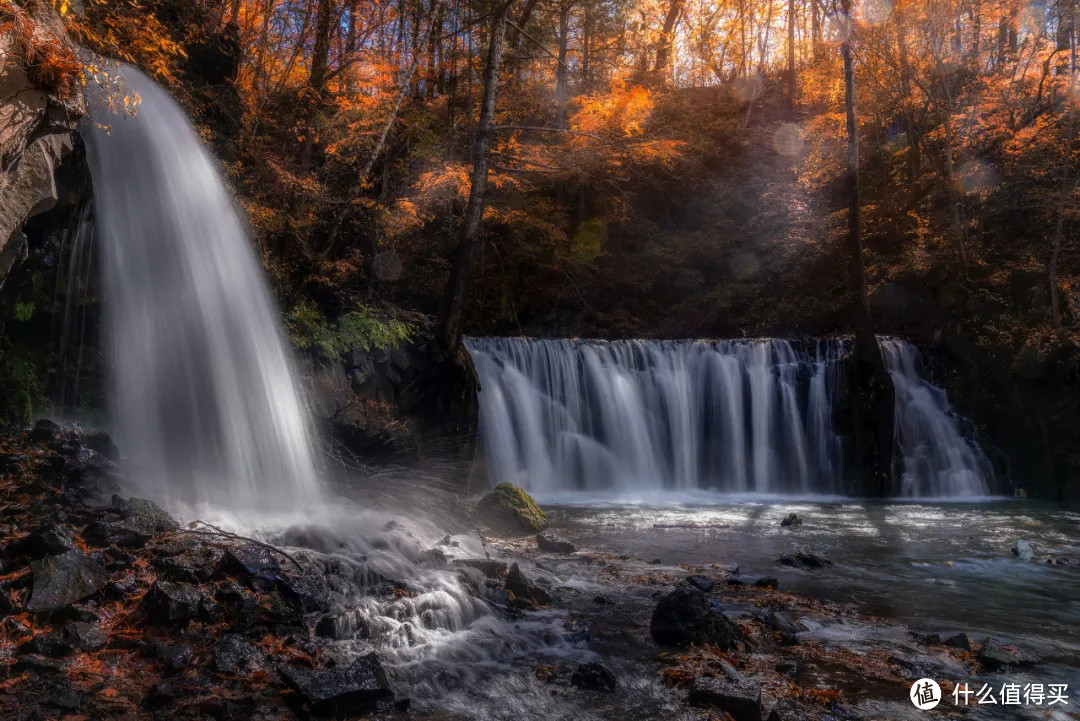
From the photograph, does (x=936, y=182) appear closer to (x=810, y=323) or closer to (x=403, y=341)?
(x=810, y=323)

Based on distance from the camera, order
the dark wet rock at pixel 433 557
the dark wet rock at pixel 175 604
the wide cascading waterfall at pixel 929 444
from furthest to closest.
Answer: the wide cascading waterfall at pixel 929 444 → the dark wet rock at pixel 433 557 → the dark wet rock at pixel 175 604

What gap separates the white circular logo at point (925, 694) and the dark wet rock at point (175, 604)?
456cm

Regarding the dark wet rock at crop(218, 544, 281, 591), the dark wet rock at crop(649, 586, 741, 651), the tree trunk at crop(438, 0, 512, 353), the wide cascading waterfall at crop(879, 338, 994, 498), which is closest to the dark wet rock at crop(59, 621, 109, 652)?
the dark wet rock at crop(218, 544, 281, 591)

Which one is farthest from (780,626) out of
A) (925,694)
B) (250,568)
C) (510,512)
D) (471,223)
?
(471,223)

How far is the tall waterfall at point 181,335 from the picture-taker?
7820mm

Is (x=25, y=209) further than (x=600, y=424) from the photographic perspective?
No

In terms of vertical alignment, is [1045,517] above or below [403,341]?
below

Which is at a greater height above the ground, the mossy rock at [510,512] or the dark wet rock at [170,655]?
the dark wet rock at [170,655]

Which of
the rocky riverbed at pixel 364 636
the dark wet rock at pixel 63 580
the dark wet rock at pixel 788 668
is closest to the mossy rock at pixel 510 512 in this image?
the rocky riverbed at pixel 364 636

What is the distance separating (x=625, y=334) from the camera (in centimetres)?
2250

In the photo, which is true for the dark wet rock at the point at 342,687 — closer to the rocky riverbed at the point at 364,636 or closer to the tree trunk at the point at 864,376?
the rocky riverbed at the point at 364,636

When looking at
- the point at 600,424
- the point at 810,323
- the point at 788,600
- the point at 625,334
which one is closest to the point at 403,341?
the point at 600,424

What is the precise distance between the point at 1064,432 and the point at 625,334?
1216 centimetres

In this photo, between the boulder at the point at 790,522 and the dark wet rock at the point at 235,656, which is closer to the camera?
the dark wet rock at the point at 235,656
